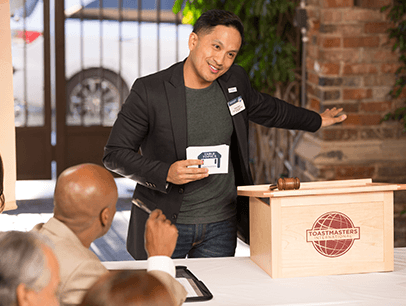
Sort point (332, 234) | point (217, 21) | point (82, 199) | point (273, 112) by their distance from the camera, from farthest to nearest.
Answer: point (273, 112), point (217, 21), point (332, 234), point (82, 199)

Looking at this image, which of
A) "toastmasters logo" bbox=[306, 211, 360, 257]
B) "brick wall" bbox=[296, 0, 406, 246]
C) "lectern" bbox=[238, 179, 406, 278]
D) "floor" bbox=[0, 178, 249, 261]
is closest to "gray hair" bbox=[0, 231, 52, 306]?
"lectern" bbox=[238, 179, 406, 278]

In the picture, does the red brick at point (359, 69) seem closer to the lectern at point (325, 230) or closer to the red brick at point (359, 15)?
the red brick at point (359, 15)

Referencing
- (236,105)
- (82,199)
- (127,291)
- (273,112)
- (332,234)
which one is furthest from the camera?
(273,112)

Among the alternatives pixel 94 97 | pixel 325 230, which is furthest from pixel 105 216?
pixel 94 97

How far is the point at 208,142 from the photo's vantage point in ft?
7.13

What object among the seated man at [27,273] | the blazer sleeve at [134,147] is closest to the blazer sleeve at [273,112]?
the blazer sleeve at [134,147]

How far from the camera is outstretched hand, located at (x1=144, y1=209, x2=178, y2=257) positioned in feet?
4.45

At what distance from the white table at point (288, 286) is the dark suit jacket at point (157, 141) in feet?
0.97

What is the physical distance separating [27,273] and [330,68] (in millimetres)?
2763

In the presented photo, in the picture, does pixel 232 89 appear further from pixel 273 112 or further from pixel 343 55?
pixel 343 55

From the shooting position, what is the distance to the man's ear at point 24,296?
823 millimetres

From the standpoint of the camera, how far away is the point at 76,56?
19.9 ft

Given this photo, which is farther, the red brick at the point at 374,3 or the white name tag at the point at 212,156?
the red brick at the point at 374,3

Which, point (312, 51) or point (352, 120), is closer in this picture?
point (352, 120)
